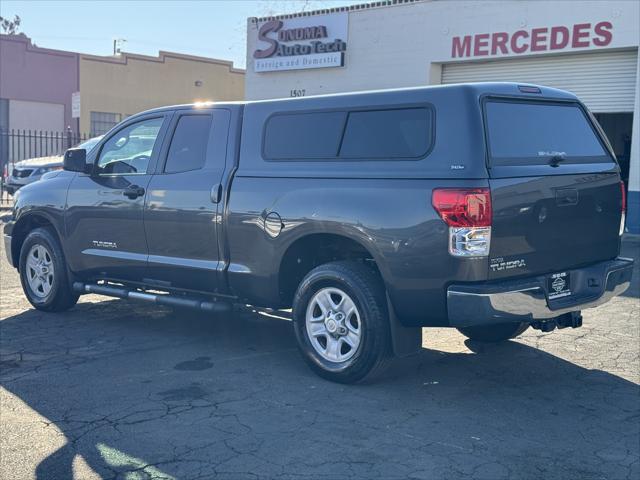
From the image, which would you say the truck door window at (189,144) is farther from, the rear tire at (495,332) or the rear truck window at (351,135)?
the rear tire at (495,332)

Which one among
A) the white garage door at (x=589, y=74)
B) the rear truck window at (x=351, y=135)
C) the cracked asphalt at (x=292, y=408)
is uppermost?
the white garage door at (x=589, y=74)

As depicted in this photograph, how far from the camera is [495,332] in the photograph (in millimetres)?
6688

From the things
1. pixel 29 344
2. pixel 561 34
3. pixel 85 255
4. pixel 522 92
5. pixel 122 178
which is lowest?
pixel 29 344

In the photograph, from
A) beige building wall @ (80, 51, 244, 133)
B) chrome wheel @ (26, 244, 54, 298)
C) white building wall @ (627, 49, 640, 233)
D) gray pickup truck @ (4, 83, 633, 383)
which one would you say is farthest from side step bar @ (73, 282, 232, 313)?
beige building wall @ (80, 51, 244, 133)

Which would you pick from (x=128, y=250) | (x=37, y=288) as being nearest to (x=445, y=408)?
(x=128, y=250)

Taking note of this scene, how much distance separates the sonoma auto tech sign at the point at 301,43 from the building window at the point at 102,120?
14077 mm

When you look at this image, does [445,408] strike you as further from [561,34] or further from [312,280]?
[561,34]

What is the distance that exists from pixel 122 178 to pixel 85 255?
0.87m

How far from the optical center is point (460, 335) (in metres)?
7.21

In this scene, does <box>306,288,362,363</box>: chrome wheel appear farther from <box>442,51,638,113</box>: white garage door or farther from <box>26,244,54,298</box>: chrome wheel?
<box>442,51,638,113</box>: white garage door

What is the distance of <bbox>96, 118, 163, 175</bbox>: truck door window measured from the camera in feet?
23.3

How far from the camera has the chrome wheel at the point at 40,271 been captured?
7969 millimetres

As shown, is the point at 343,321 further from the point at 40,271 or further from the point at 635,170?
the point at 635,170

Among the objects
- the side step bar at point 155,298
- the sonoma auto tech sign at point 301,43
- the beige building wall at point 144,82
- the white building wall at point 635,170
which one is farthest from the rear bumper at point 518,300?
the beige building wall at point 144,82
